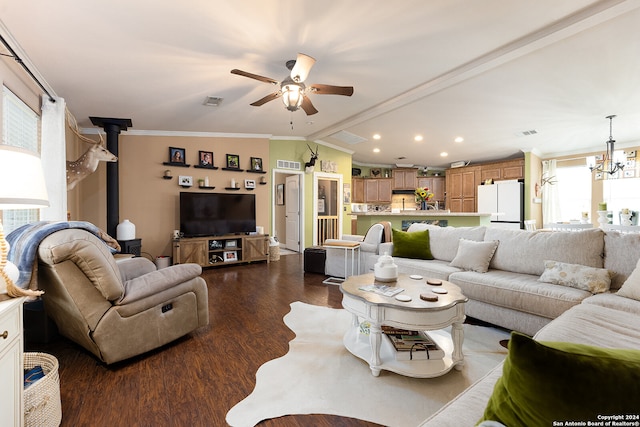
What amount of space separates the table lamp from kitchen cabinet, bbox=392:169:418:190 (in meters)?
8.66

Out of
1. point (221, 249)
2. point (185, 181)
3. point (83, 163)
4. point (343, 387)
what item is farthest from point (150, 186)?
point (343, 387)

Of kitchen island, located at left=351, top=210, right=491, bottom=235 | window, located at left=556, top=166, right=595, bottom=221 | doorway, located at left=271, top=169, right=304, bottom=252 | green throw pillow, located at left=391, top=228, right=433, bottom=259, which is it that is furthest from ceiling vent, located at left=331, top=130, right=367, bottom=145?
window, located at left=556, top=166, right=595, bottom=221

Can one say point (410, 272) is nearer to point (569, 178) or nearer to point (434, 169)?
point (569, 178)

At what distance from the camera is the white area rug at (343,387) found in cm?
157

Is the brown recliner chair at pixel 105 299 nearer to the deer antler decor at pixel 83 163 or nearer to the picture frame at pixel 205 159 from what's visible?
Answer: the deer antler decor at pixel 83 163

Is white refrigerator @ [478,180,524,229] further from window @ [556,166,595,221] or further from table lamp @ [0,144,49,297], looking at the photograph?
table lamp @ [0,144,49,297]

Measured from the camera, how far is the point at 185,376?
1925mm

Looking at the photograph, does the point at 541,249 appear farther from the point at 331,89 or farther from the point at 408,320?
the point at 331,89

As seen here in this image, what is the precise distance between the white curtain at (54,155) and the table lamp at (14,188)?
7.74 ft

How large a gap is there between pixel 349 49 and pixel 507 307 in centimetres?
278

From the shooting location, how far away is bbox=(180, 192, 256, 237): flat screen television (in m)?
5.19

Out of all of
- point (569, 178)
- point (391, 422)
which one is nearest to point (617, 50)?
point (391, 422)

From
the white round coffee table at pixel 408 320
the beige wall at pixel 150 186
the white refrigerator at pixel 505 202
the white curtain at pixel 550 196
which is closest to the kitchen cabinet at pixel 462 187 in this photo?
the white refrigerator at pixel 505 202

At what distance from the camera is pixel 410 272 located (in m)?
3.47
